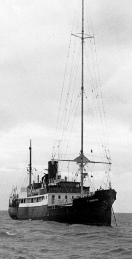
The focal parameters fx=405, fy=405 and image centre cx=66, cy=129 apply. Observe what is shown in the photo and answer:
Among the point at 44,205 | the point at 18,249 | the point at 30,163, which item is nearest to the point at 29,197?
the point at 44,205

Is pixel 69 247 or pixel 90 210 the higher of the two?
pixel 90 210

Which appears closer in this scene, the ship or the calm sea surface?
the calm sea surface

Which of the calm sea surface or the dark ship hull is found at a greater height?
the dark ship hull

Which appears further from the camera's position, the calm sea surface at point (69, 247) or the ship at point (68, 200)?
the ship at point (68, 200)

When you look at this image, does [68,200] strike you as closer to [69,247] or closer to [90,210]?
[90,210]

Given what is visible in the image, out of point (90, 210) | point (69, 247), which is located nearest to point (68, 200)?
point (90, 210)

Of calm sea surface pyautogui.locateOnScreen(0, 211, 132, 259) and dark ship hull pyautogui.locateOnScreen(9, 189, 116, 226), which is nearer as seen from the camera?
calm sea surface pyautogui.locateOnScreen(0, 211, 132, 259)

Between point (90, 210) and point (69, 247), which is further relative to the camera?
point (90, 210)

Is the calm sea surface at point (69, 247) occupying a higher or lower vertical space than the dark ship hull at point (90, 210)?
lower

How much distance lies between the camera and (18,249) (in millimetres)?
25500

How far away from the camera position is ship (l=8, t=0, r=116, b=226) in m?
42.7

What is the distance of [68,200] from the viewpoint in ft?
171

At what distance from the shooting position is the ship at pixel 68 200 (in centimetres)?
4272

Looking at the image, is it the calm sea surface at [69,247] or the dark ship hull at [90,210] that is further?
the dark ship hull at [90,210]
